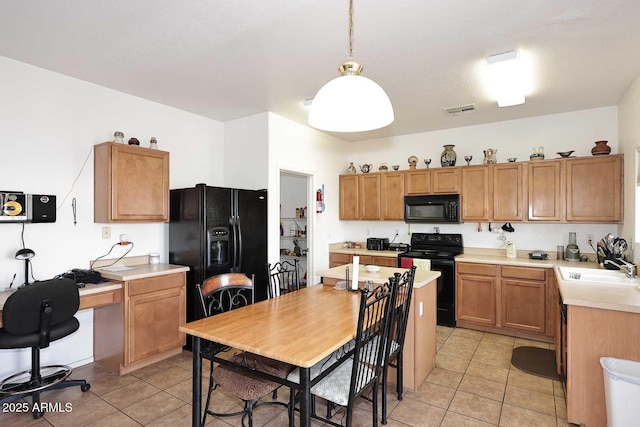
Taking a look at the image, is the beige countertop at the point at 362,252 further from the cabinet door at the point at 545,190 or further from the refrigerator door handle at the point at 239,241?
the refrigerator door handle at the point at 239,241

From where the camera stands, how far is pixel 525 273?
12.9ft

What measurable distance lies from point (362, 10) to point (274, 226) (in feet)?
8.71

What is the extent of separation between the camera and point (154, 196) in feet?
11.5

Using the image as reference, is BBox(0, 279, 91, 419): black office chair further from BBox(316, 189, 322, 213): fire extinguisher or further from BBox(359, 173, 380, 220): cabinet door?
BBox(359, 173, 380, 220): cabinet door

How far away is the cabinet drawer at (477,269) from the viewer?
4.12m

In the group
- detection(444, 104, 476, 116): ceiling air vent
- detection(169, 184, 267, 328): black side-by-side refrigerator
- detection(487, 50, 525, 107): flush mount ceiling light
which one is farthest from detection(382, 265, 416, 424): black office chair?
detection(444, 104, 476, 116): ceiling air vent

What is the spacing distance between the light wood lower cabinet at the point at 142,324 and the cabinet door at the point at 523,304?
355 cm

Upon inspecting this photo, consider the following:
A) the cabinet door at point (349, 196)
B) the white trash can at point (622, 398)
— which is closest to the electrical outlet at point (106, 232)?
the cabinet door at point (349, 196)

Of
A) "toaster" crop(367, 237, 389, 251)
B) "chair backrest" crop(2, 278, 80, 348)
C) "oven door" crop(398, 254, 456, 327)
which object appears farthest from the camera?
"toaster" crop(367, 237, 389, 251)

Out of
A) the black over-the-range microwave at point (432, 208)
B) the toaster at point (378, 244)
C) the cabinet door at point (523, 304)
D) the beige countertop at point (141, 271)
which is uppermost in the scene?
the black over-the-range microwave at point (432, 208)

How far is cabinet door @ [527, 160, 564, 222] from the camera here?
13.1 ft

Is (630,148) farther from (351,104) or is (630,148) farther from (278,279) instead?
(278,279)

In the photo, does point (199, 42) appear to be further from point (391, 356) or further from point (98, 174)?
point (391, 356)

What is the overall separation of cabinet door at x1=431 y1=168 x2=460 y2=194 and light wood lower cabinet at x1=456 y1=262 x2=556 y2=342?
1015 millimetres
